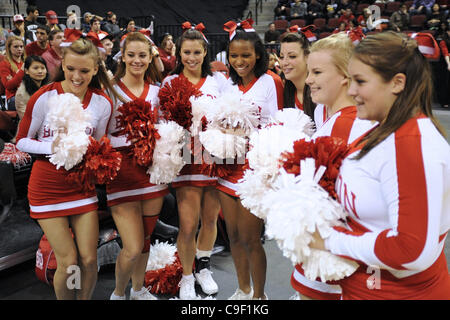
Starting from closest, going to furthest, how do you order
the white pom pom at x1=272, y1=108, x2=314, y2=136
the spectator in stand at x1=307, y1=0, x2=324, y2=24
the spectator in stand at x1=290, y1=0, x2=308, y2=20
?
1. the white pom pom at x1=272, y1=108, x2=314, y2=136
2. the spectator in stand at x1=307, y1=0, x2=324, y2=24
3. the spectator in stand at x1=290, y1=0, x2=308, y2=20

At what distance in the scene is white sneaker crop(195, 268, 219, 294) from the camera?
2842 millimetres

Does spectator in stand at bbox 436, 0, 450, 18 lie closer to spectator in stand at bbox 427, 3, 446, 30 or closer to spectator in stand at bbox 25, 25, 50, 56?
spectator in stand at bbox 427, 3, 446, 30

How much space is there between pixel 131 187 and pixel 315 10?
41.1ft

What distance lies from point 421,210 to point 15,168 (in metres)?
2.78

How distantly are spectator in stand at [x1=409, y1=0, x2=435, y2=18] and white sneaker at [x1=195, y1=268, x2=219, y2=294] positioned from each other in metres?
10.8

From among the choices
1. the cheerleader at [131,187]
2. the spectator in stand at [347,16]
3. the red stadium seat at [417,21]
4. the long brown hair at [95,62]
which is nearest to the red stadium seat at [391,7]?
the red stadium seat at [417,21]

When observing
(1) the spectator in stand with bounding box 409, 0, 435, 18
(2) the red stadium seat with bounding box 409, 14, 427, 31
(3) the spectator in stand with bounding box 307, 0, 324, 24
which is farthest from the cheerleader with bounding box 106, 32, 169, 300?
(3) the spectator in stand with bounding box 307, 0, 324, 24

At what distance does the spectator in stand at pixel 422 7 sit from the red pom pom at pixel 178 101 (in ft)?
35.7

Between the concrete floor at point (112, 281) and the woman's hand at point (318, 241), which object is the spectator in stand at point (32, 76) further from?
the woman's hand at point (318, 241)

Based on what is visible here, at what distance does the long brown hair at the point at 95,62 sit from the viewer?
85.7 inches

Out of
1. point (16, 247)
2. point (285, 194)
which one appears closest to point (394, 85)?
point (285, 194)

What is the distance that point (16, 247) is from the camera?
11.0ft
